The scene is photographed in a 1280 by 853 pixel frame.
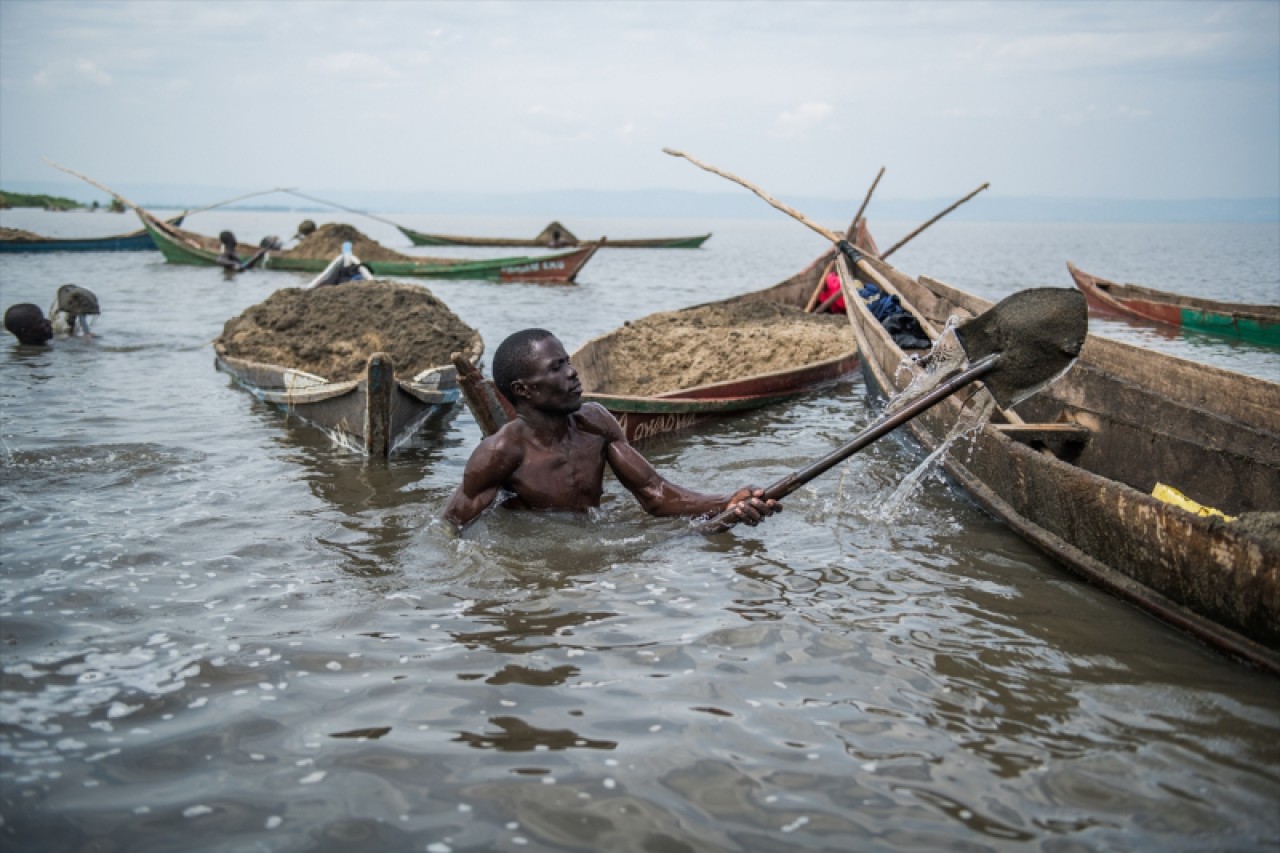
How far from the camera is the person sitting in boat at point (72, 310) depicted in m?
12.7

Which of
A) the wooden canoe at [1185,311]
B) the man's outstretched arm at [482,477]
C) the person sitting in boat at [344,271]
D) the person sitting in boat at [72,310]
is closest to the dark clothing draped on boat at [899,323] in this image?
the wooden canoe at [1185,311]

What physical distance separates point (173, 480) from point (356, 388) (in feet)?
4.55

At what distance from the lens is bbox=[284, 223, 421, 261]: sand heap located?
79.9 feet

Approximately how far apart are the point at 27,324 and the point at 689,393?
28.4 ft

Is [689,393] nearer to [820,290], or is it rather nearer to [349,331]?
[349,331]

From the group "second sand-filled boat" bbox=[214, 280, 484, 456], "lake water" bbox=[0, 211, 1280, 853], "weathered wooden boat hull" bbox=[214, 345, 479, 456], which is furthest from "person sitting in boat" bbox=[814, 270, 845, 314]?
"lake water" bbox=[0, 211, 1280, 853]

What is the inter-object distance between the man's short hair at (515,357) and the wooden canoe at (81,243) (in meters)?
26.1

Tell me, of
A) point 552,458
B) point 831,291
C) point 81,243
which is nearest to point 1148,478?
point 552,458

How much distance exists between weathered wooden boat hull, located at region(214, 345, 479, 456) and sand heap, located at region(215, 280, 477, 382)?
0.57 meters

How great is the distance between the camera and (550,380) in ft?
Result: 15.0

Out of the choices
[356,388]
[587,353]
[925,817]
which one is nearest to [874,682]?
[925,817]

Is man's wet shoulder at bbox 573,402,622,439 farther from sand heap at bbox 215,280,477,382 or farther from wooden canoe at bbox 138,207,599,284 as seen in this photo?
wooden canoe at bbox 138,207,599,284

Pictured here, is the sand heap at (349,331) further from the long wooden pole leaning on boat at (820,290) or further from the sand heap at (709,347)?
the long wooden pole leaning on boat at (820,290)

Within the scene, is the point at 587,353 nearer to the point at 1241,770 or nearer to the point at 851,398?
the point at 851,398
